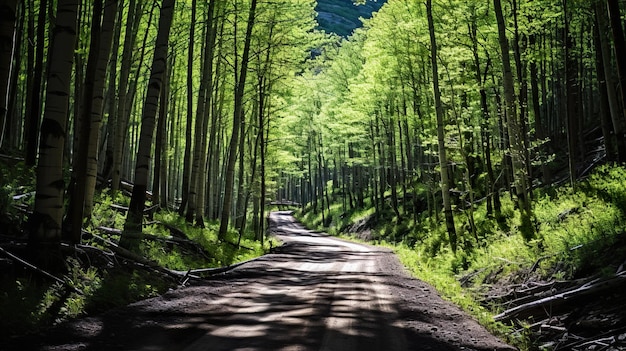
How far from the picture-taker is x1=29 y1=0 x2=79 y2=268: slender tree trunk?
6.34 metres

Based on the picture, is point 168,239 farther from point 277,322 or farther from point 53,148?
point 277,322

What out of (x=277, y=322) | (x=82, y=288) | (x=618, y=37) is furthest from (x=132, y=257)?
(x=618, y=37)

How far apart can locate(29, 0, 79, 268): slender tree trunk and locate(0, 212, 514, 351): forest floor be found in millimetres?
1454

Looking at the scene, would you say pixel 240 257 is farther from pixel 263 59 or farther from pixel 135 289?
pixel 263 59

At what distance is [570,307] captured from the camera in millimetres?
6160

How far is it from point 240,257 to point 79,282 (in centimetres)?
956

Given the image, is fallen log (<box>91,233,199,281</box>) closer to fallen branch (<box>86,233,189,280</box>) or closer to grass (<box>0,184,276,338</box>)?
fallen branch (<box>86,233,189,280</box>)

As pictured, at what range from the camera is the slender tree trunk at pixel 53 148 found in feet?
20.8

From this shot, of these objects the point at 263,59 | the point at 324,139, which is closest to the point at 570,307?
the point at 263,59

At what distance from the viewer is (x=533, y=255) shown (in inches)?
352

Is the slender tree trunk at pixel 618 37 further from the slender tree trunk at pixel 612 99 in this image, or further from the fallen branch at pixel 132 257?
the fallen branch at pixel 132 257

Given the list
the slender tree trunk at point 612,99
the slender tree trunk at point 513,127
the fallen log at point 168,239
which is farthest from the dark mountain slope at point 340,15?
the fallen log at point 168,239

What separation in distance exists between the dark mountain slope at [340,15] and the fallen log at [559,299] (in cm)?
14407

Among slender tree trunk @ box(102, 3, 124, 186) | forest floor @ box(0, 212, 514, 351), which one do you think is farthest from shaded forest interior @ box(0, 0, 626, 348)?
forest floor @ box(0, 212, 514, 351)
